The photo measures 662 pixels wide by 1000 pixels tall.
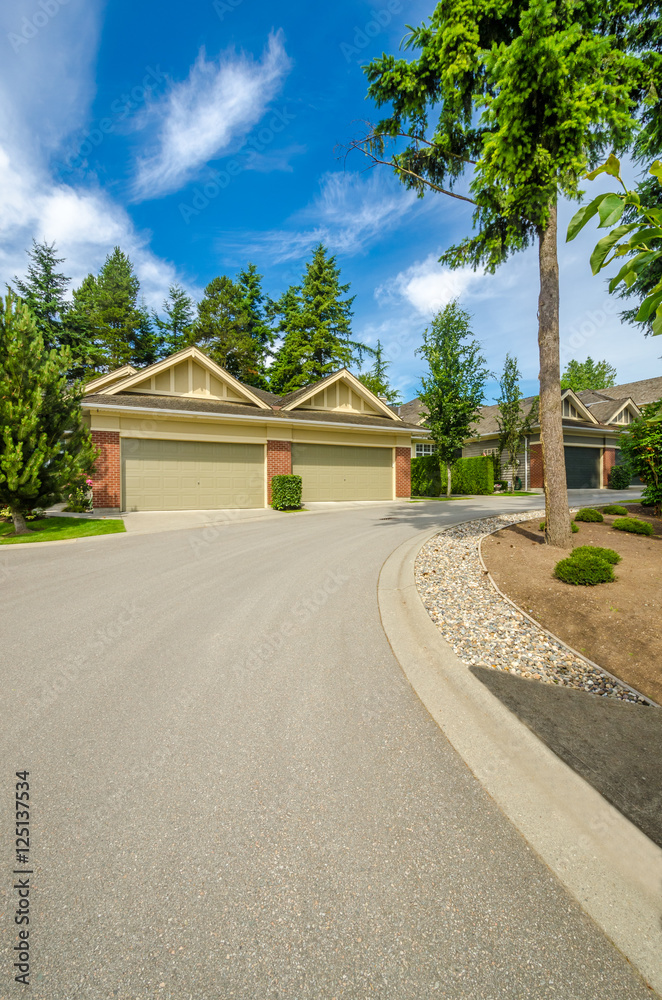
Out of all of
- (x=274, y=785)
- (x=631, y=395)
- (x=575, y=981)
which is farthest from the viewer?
(x=631, y=395)

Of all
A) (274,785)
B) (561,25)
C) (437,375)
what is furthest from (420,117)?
(437,375)

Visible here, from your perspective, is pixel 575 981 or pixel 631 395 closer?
pixel 575 981

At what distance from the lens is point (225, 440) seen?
1549cm

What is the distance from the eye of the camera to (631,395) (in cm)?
3462

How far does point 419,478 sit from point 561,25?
17738 millimetres

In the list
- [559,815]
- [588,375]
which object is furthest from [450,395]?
[588,375]

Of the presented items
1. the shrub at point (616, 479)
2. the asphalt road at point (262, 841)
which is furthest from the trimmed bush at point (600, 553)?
the shrub at point (616, 479)

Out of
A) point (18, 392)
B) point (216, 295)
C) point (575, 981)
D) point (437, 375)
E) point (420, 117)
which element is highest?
point (216, 295)

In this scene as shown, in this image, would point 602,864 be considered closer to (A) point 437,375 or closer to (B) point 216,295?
(A) point 437,375

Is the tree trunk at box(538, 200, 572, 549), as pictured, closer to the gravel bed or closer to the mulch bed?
the mulch bed

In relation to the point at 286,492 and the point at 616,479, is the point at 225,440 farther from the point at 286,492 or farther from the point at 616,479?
the point at 616,479

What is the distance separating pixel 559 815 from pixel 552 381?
6.87 meters

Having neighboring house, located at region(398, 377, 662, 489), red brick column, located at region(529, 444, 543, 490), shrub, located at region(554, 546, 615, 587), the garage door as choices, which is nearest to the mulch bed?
shrub, located at region(554, 546, 615, 587)

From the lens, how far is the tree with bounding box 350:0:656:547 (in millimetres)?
5035
